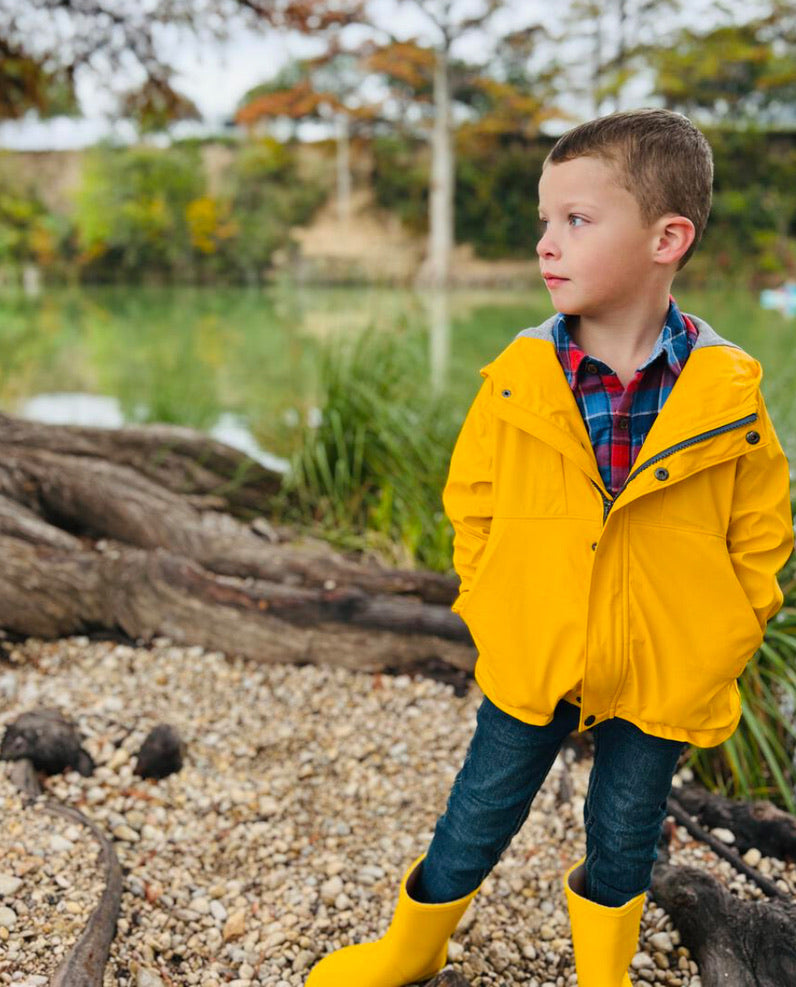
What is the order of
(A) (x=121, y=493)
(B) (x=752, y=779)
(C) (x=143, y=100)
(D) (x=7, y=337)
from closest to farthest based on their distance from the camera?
1. (B) (x=752, y=779)
2. (A) (x=121, y=493)
3. (C) (x=143, y=100)
4. (D) (x=7, y=337)

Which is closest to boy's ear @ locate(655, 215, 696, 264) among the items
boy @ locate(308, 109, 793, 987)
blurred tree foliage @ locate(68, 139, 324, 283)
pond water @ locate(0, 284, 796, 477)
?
boy @ locate(308, 109, 793, 987)

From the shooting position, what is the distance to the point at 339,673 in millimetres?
2324

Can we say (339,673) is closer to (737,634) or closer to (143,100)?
(737,634)

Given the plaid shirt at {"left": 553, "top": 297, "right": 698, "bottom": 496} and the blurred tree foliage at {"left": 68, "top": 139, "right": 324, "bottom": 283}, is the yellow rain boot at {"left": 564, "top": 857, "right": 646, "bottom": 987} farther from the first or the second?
the blurred tree foliage at {"left": 68, "top": 139, "right": 324, "bottom": 283}

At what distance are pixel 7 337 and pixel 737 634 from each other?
427 inches

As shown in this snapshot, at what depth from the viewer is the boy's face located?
105 cm

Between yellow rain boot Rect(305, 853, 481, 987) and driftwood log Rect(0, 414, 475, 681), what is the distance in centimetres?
100

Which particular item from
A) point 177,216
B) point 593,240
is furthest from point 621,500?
point 177,216

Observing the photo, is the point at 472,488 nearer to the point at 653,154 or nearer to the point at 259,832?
the point at 653,154

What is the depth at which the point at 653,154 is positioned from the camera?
1.03 metres

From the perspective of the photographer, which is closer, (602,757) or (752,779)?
(602,757)

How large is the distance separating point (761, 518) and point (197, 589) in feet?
5.48

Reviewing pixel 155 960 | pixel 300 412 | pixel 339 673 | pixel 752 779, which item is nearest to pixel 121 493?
pixel 339 673

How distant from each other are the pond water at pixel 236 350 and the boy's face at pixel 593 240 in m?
2.15
